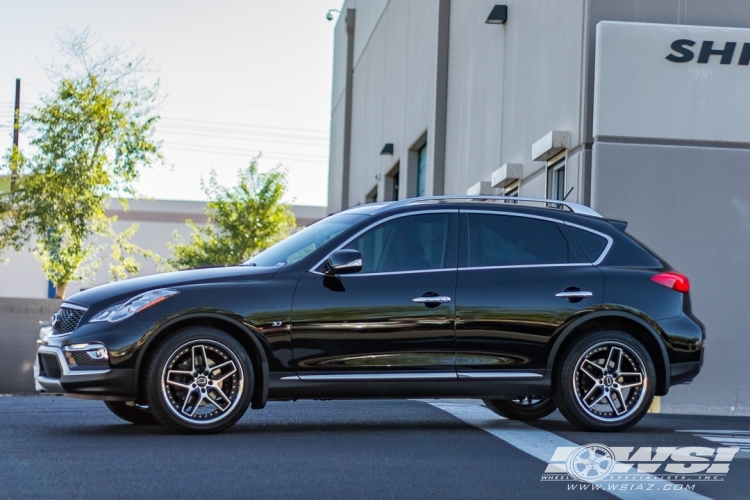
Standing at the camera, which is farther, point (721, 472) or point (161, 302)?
point (161, 302)

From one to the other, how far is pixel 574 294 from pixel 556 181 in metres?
6.66

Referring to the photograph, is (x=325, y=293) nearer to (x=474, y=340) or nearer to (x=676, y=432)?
(x=474, y=340)

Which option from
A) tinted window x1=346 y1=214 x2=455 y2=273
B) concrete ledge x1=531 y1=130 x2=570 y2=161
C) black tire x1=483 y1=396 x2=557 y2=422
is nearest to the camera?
tinted window x1=346 y1=214 x2=455 y2=273

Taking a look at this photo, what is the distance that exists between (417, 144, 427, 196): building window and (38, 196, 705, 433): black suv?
1782cm

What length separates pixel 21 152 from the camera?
3166 centimetres

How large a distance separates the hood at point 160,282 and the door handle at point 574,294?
2177 millimetres

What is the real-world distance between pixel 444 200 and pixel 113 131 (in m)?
23.6

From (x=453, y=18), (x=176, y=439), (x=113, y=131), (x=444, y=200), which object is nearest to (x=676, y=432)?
(x=444, y=200)

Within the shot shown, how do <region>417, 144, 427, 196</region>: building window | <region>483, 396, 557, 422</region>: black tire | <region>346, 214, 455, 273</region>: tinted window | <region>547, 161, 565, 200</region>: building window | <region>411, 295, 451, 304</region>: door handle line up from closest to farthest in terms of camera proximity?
<region>411, 295, 451, 304</region>: door handle < <region>346, 214, 455, 273</region>: tinted window < <region>483, 396, 557, 422</region>: black tire < <region>547, 161, 565, 200</region>: building window < <region>417, 144, 427, 196</region>: building window

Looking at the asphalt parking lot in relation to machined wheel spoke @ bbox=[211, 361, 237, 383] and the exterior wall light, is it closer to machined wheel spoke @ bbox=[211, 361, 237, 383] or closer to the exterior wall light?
machined wheel spoke @ bbox=[211, 361, 237, 383]

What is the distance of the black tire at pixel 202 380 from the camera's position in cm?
831

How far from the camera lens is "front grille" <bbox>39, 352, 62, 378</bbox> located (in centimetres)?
848

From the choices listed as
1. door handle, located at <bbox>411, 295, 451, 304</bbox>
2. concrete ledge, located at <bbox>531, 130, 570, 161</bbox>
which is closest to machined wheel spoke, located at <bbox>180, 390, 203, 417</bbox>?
door handle, located at <bbox>411, 295, 451, 304</bbox>

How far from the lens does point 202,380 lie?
8.35 m
